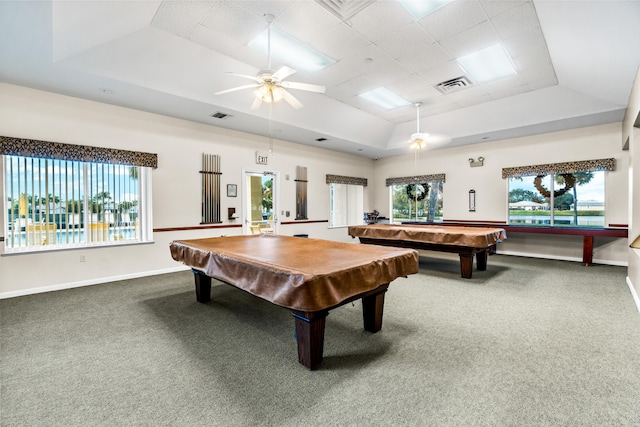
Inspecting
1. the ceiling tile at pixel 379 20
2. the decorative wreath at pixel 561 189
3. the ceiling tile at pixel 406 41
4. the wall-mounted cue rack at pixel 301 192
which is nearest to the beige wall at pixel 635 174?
the decorative wreath at pixel 561 189

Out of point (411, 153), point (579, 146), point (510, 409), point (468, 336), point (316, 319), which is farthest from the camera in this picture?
point (411, 153)

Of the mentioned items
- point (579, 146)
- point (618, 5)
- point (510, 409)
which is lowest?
point (510, 409)

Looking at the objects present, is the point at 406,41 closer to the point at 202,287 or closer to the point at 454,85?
the point at 454,85

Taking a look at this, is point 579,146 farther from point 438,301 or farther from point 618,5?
point 438,301

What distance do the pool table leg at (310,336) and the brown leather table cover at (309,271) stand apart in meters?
0.22

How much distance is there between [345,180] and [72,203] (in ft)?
20.2

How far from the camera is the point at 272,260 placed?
233cm

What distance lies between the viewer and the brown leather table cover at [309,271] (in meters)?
1.82

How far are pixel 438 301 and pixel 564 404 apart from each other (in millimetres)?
1886

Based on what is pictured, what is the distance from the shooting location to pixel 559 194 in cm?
634

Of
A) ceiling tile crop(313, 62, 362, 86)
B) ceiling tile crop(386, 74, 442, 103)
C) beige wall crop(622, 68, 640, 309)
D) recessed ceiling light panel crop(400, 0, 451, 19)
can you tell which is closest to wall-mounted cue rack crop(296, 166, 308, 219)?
ceiling tile crop(313, 62, 362, 86)

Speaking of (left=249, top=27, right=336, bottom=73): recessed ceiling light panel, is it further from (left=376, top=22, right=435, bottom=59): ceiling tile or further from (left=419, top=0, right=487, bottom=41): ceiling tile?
(left=419, top=0, right=487, bottom=41): ceiling tile

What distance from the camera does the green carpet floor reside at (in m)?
1.66

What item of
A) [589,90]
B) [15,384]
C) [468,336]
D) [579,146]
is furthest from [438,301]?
[579,146]
